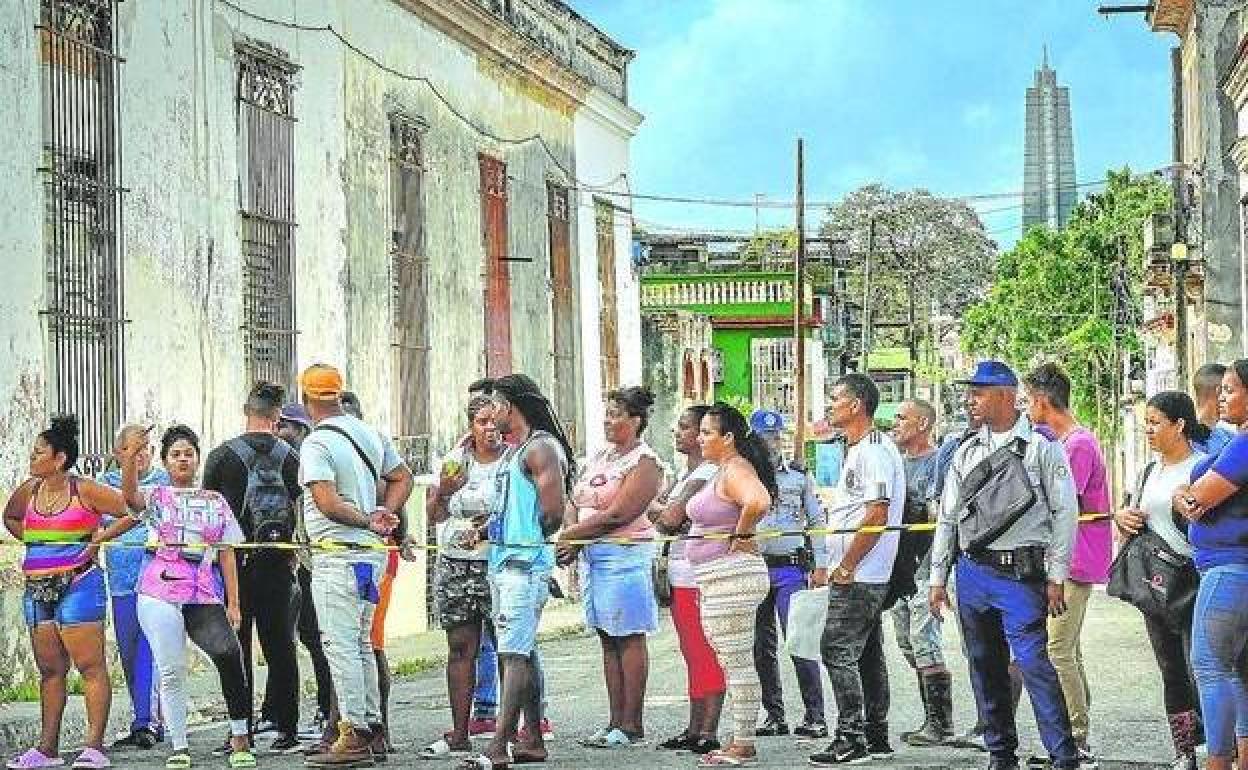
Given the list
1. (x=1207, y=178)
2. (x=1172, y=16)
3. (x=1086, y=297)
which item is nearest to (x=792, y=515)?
(x=1207, y=178)

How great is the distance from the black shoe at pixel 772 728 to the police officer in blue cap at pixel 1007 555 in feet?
7.29

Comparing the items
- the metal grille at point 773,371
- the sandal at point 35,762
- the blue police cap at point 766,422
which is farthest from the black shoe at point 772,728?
the metal grille at point 773,371

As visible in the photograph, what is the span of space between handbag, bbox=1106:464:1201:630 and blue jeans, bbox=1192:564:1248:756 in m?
0.51

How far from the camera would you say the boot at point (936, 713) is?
11641mm

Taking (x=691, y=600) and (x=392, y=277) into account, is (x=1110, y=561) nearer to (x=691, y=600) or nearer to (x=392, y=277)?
(x=691, y=600)

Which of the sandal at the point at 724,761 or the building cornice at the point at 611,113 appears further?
the building cornice at the point at 611,113

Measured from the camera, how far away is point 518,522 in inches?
427

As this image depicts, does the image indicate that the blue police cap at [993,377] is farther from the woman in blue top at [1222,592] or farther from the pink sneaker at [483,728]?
the pink sneaker at [483,728]

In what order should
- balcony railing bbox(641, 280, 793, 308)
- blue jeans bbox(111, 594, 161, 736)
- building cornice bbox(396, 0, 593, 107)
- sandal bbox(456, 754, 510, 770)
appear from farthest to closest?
balcony railing bbox(641, 280, 793, 308)
building cornice bbox(396, 0, 593, 107)
blue jeans bbox(111, 594, 161, 736)
sandal bbox(456, 754, 510, 770)

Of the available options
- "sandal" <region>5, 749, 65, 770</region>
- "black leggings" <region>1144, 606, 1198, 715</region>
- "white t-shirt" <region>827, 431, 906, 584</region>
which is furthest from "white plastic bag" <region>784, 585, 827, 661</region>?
"sandal" <region>5, 749, 65, 770</region>

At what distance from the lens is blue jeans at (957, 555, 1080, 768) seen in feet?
32.7

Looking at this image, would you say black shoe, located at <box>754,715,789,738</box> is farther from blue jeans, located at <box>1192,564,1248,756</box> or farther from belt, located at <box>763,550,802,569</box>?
blue jeans, located at <box>1192,564,1248,756</box>

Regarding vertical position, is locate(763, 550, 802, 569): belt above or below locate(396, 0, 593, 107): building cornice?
below

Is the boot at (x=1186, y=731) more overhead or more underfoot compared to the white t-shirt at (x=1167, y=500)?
more underfoot
